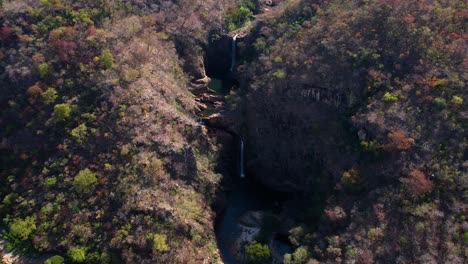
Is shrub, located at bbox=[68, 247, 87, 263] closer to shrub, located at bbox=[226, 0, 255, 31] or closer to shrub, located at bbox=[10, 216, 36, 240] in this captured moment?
shrub, located at bbox=[10, 216, 36, 240]

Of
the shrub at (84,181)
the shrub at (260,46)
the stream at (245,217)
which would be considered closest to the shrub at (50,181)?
the shrub at (84,181)

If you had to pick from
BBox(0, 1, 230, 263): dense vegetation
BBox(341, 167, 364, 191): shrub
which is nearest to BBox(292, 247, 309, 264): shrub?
BBox(341, 167, 364, 191): shrub

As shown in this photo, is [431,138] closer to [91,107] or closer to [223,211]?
[223,211]

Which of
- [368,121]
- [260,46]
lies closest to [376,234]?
[368,121]

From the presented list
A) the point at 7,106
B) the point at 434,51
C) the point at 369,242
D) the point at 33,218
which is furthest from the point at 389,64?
the point at 7,106

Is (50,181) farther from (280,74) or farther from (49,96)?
(280,74)

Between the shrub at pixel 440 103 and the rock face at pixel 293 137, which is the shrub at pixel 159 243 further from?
the shrub at pixel 440 103
